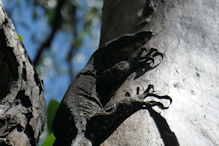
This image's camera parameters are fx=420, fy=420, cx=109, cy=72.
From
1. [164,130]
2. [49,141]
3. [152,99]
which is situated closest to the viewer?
[164,130]

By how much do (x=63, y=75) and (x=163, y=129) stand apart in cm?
888

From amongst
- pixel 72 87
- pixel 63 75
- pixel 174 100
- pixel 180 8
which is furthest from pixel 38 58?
pixel 174 100

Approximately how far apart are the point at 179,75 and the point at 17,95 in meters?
0.83

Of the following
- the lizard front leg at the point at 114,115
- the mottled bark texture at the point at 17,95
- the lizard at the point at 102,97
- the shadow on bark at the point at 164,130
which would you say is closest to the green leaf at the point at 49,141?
the lizard at the point at 102,97

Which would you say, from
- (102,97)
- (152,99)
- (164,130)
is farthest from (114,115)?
(164,130)

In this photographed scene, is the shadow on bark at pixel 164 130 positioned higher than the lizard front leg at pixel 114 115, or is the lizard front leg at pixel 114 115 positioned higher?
the lizard front leg at pixel 114 115

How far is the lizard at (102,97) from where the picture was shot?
7.16 ft

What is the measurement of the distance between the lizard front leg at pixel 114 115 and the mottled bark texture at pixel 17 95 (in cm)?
31

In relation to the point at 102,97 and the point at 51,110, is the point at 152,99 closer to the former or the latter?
the point at 102,97

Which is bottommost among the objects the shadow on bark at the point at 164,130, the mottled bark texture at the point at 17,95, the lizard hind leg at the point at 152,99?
the shadow on bark at the point at 164,130

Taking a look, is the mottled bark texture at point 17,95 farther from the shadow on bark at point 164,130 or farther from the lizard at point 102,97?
the shadow on bark at point 164,130

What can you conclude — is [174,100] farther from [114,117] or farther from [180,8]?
[180,8]

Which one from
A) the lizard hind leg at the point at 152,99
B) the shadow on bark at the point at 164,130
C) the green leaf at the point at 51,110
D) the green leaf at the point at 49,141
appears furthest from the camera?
the green leaf at the point at 51,110

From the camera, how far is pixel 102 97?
8.63 ft
